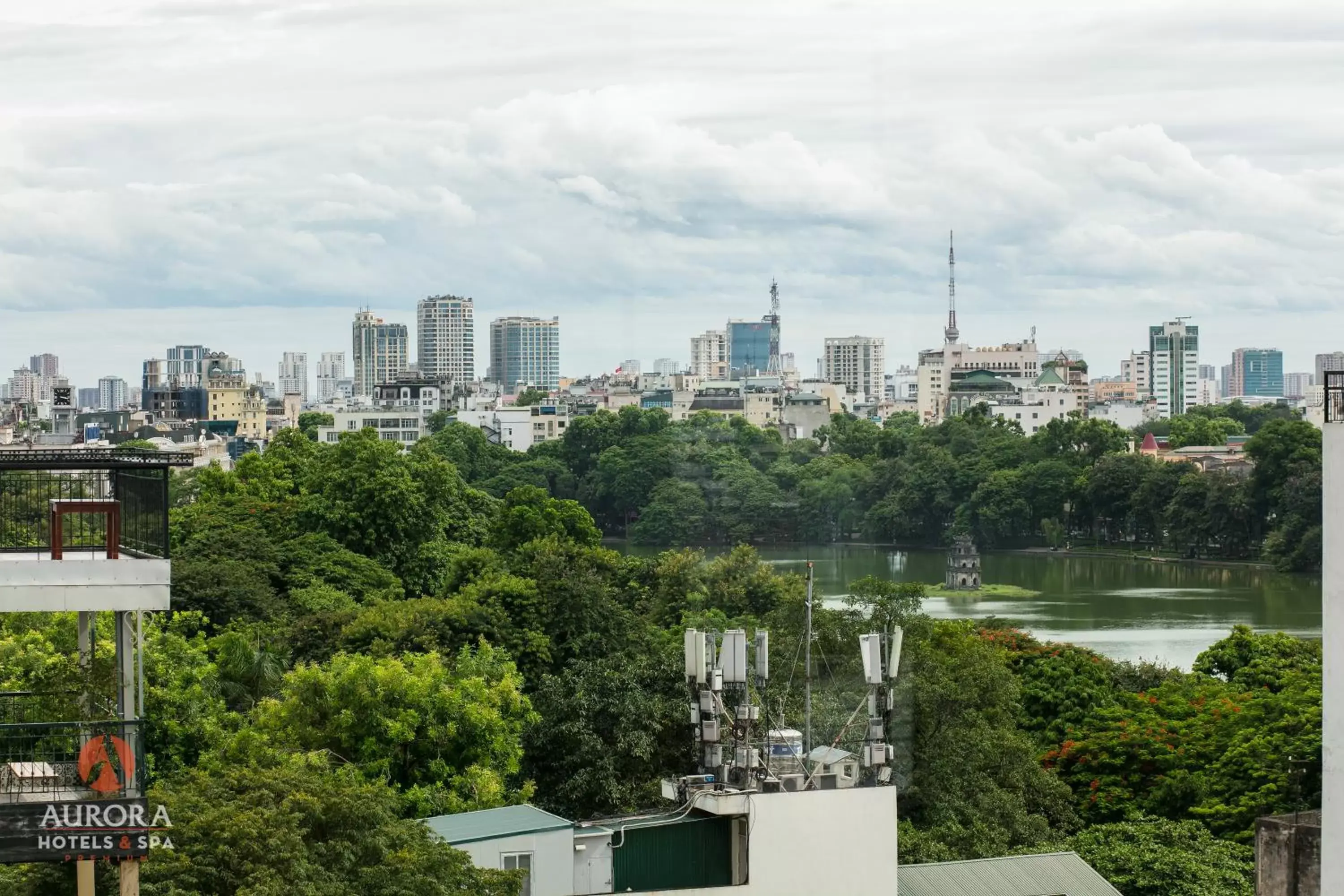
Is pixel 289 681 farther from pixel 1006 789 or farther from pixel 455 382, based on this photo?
pixel 455 382

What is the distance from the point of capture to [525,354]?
87.4 m

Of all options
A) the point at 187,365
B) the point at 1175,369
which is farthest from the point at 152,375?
the point at 1175,369

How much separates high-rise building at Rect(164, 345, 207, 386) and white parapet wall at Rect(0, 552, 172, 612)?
3034 inches

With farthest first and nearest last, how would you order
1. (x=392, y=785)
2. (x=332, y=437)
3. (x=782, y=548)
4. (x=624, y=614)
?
1. (x=332, y=437)
2. (x=782, y=548)
3. (x=624, y=614)
4. (x=392, y=785)

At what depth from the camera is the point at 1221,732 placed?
1173cm

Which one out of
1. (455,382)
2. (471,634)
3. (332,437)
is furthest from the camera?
(455,382)

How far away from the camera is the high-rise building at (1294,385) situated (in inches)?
2116

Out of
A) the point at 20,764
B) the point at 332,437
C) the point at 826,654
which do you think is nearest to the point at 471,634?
the point at 826,654

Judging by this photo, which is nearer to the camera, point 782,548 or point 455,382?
point 782,548

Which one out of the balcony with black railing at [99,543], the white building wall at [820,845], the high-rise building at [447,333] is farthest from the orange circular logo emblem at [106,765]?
the high-rise building at [447,333]

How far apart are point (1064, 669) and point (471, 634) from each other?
441cm

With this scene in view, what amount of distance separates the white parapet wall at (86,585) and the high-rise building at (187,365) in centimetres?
7706

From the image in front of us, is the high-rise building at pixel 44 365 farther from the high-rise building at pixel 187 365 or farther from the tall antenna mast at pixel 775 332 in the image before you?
the tall antenna mast at pixel 775 332

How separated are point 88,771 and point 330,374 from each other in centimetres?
12133
